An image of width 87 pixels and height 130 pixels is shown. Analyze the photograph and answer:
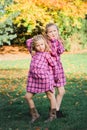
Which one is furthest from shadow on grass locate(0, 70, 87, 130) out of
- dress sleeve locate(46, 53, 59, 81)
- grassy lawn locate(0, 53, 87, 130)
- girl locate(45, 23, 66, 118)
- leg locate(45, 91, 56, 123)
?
dress sleeve locate(46, 53, 59, 81)

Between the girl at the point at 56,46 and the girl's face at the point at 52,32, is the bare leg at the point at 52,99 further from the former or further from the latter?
the girl's face at the point at 52,32

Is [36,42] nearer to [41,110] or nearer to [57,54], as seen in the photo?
[57,54]

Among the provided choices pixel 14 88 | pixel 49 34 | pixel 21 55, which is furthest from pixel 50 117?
pixel 21 55

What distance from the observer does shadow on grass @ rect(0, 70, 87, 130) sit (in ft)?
21.5

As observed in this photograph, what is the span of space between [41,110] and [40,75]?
140 cm

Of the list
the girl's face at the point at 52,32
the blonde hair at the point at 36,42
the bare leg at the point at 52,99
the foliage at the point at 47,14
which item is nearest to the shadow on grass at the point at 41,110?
the bare leg at the point at 52,99

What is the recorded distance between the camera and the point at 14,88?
39.3 feet

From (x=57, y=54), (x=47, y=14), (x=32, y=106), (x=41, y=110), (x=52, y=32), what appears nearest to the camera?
(x=32, y=106)

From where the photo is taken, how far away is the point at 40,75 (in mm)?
6781

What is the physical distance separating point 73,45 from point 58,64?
85.0 feet

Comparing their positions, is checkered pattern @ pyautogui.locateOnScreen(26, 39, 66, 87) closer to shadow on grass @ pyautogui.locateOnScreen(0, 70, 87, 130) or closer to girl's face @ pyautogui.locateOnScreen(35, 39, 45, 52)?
girl's face @ pyautogui.locateOnScreen(35, 39, 45, 52)

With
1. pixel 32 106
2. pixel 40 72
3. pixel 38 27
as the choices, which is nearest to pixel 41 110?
pixel 32 106

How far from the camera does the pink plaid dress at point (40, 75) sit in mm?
6797

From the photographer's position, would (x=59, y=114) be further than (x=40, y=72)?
Yes
